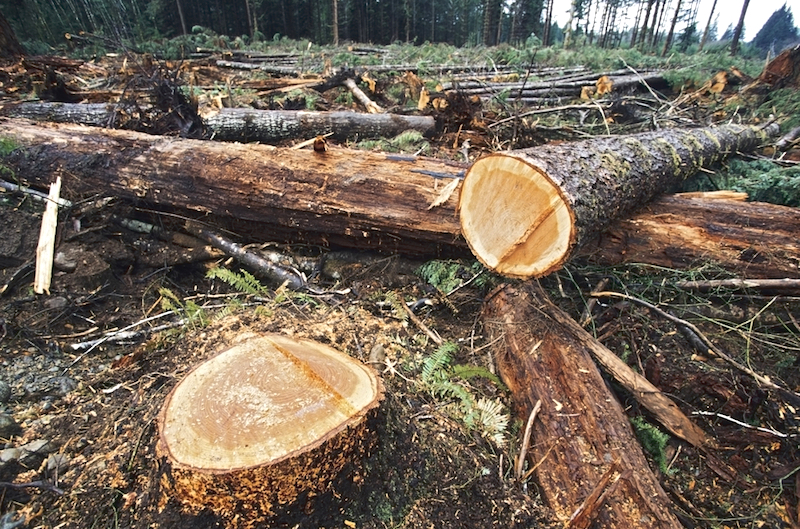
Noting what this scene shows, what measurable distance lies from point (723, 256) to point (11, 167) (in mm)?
5958

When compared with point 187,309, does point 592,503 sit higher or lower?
lower

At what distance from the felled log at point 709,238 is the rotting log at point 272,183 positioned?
1.19 metres

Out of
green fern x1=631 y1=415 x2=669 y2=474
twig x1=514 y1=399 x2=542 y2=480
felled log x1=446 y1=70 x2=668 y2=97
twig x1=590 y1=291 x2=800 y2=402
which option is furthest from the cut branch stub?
felled log x1=446 y1=70 x2=668 y2=97

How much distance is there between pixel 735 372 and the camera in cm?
260

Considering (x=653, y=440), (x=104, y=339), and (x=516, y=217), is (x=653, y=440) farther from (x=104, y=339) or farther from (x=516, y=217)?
(x=104, y=339)

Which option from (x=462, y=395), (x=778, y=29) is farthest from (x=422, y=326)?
(x=778, y=29)

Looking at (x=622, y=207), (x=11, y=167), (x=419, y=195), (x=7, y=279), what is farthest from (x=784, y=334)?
(x=11, y=167)

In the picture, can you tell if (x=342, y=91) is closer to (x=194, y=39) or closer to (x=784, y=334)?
(x=784, y=334)

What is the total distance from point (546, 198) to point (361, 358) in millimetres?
1441

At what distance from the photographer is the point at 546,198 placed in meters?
2.38

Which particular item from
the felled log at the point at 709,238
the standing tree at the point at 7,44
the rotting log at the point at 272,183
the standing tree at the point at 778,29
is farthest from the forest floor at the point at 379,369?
the standing tree at the point at 778,29

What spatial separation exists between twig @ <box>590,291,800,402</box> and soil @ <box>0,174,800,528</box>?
8 centimetres

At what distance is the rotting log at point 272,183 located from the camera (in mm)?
Result: 3293

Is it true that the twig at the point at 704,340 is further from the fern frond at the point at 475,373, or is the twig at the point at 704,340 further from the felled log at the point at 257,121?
the felled log at the point at 257,121
